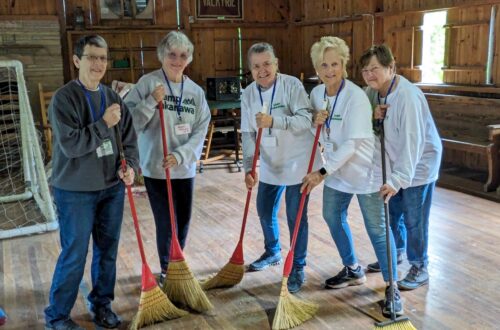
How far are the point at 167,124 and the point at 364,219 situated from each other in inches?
47.6

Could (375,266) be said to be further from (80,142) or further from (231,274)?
(80,142)

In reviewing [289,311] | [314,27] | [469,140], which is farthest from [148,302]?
[314,27]

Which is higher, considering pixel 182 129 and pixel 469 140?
pixel 182 129

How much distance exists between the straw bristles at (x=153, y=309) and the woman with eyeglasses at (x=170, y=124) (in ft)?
1.39

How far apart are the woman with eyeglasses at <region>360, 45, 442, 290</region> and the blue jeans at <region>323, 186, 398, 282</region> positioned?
12cm

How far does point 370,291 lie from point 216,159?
4.17m

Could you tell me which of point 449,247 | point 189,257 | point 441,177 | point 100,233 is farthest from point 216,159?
point 100,233

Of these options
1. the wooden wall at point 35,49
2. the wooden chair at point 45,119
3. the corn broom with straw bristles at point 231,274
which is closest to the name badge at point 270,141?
the corn broom with straw bristles at point 231,274

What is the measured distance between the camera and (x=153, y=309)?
2.59 meters

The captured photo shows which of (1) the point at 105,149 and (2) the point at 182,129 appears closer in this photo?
(1) the point at 105,149

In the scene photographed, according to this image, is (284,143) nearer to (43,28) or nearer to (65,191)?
(65,191)

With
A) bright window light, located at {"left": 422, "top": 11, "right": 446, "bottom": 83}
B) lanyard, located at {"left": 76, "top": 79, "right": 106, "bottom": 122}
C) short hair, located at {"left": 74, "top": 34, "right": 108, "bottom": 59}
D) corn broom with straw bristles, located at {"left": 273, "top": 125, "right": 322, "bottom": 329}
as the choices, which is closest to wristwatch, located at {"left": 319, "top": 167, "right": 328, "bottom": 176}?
corn broom with straw bristles, located at {"left": 273, "top": 125, "right": 322, "bottom": 329}

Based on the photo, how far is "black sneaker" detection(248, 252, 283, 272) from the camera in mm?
3299

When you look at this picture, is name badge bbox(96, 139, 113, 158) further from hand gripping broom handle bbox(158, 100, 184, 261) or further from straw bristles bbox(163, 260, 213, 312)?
straw bristles bbox(163, 260, 213, 312)
